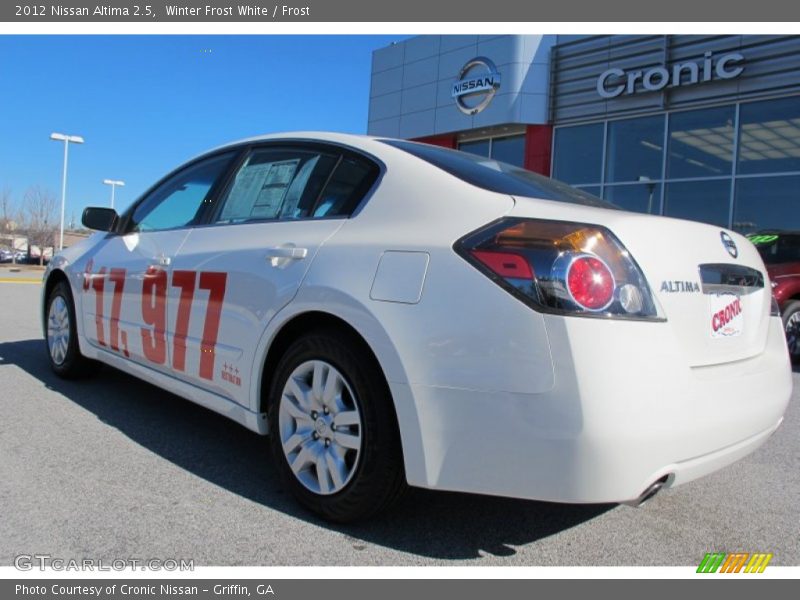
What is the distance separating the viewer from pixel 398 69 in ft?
57.6

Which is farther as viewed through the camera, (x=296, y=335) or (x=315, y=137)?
(x=315, y=137)

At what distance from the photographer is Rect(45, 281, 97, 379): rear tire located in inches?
181

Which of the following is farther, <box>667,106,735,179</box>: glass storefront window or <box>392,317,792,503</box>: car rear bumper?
<box>667,106,735,179</box>: glass storefront window

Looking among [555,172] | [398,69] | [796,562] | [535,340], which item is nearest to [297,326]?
[535,340]

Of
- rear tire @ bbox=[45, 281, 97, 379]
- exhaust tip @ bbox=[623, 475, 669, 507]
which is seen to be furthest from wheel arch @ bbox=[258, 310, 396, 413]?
rear tire @ bbox=[45, 281, 97, 379]

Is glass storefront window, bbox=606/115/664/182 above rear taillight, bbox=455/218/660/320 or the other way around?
above

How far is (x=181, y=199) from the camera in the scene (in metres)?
3.78

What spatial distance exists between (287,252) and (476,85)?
14000 mm

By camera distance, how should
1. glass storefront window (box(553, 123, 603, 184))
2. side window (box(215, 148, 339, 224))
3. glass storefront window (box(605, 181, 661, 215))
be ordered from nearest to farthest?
side window (box(215, 148, 339, 224)), glass storefront window (box(605, 181, 661, 215)), glass storefront window (box(553, 123, 603, 184))

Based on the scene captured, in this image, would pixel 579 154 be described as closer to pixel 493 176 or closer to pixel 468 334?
pixel 493 176

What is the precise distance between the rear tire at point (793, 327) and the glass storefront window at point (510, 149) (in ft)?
28.6

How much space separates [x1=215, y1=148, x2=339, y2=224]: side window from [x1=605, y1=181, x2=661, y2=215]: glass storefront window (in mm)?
11147

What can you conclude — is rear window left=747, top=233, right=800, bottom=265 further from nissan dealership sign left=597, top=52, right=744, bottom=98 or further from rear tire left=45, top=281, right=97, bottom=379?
rear tire left=45, top=281, right=97, bottom=379

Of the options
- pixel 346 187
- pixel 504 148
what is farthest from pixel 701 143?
pixel 346 187
